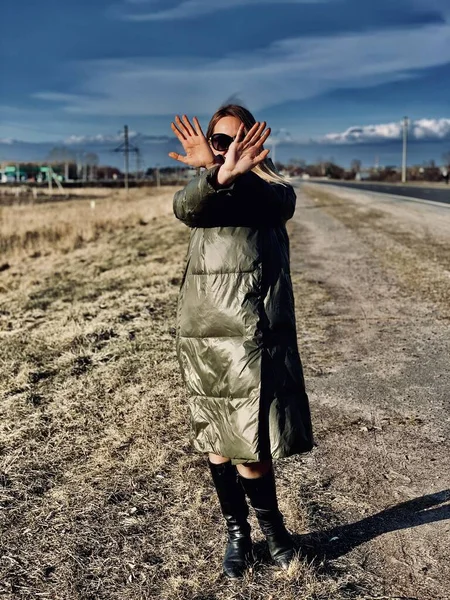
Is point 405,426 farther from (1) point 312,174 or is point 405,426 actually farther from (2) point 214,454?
(1) point 312,174

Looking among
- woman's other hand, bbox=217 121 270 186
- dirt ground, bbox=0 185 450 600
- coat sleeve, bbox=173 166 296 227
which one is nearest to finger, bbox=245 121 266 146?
woman's other hand, bbox=217 121 270 186

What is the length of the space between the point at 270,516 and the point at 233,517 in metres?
0.17

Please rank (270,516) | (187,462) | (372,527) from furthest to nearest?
(187,462)
(372,527)
(270,516)

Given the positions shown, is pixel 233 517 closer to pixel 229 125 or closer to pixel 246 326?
pixel 246 326

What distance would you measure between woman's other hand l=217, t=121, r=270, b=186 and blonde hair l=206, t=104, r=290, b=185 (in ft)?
0.86

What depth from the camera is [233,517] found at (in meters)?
2.66

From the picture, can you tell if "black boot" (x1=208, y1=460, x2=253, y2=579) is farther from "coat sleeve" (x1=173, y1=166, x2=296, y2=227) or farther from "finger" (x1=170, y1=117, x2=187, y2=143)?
"finger" (x1=170, y1=117, x2=187, y2=143)

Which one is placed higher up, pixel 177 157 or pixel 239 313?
pixel 177 157

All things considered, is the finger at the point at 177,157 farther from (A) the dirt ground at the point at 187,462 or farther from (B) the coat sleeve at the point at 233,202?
(A) the dirt ground at the point at 187,462

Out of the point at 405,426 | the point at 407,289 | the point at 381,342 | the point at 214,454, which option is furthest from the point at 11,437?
the point at 407,289

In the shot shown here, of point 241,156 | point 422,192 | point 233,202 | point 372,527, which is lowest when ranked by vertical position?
point 372,527

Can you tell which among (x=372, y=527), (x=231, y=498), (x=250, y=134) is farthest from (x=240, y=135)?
(x=372, y=527)

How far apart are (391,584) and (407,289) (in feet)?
20.1

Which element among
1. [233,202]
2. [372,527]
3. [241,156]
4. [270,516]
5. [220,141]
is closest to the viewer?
[241,156]
